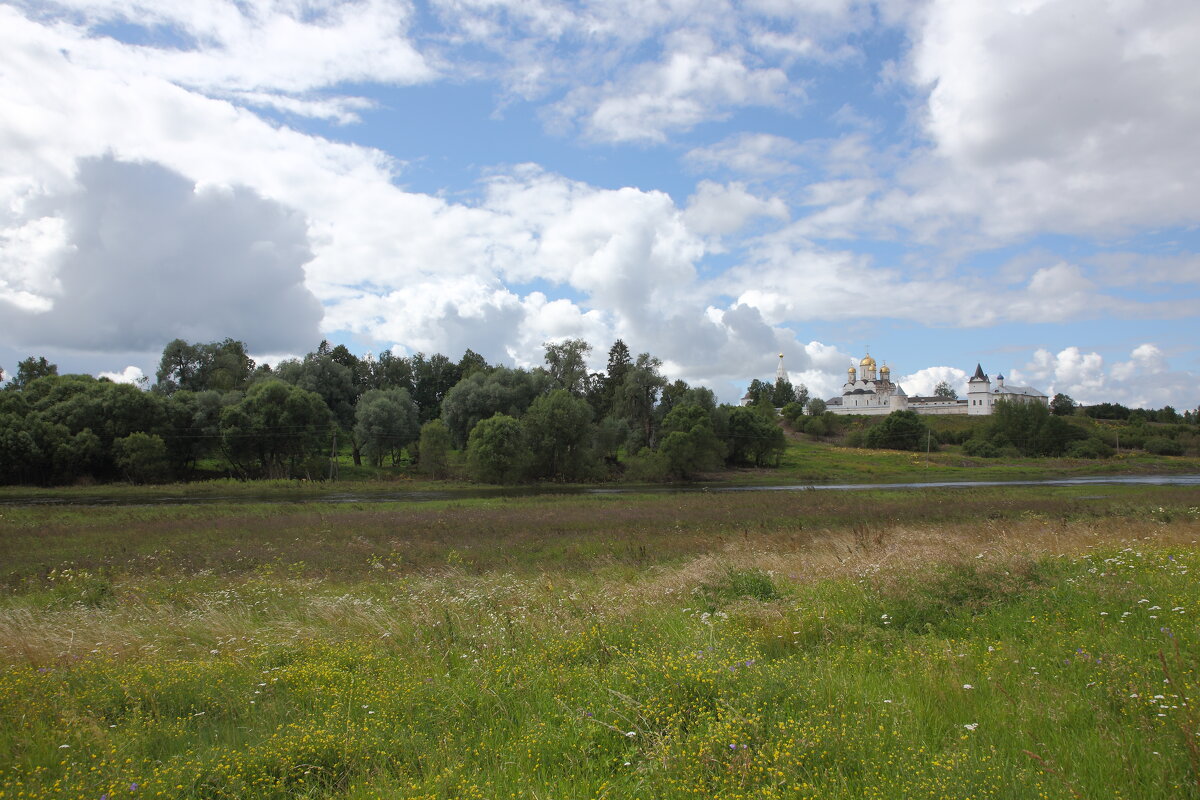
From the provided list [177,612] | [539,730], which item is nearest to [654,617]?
[539,730]

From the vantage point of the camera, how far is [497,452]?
6450 cm

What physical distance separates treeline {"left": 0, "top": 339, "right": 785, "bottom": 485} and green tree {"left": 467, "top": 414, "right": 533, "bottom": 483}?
0.43ft

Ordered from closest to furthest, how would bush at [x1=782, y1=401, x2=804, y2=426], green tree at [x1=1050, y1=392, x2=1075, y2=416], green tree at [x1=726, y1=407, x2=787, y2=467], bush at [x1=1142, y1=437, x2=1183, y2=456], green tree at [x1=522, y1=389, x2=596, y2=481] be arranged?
green tree at [x1=522, y1=389, x2=596, y2=481], green tree at [x1=726, y1=407, x2=787, y2=467], bush at [x1=1142, y1=437, x2=1183, y2=456], bush at [x1=782, y1=401, x2=804, y2=426], green tree at [x1=1050, y1=392, x2=1075, y2=416]

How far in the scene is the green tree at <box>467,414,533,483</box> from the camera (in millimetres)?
64250

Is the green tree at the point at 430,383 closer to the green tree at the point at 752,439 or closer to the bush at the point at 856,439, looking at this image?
the green tree at the point at 752,439

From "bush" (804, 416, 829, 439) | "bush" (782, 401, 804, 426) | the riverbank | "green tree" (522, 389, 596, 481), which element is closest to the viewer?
the riverbank

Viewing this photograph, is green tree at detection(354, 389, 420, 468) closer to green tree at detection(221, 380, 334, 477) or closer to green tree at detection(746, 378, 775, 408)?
green tree at detection(221, 380, 334, 477)

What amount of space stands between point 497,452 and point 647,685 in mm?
59916

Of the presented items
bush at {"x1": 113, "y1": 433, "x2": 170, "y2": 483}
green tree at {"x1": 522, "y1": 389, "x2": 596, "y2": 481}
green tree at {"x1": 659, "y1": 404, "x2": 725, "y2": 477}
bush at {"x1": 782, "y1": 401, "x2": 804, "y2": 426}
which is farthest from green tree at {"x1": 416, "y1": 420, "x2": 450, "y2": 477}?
bush at {"x1": 782, "y1": 401, "x2": 804, "y2": 426}

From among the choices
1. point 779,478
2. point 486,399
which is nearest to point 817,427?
point 779,478

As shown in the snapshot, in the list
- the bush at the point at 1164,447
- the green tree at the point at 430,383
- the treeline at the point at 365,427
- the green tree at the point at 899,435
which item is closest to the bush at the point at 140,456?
the treeline at the point at 365,427

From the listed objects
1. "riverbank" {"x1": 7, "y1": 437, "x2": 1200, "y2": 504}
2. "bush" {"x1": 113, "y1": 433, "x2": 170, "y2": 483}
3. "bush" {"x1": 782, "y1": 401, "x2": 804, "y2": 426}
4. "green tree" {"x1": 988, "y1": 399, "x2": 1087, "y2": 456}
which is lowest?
"riverbank" {"x1": 7, "y1": 437, "x2": 1200, "y2": 504}

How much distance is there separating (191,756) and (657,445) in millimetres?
75913

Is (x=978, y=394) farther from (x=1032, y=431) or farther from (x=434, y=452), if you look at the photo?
(x=434, y=452)
